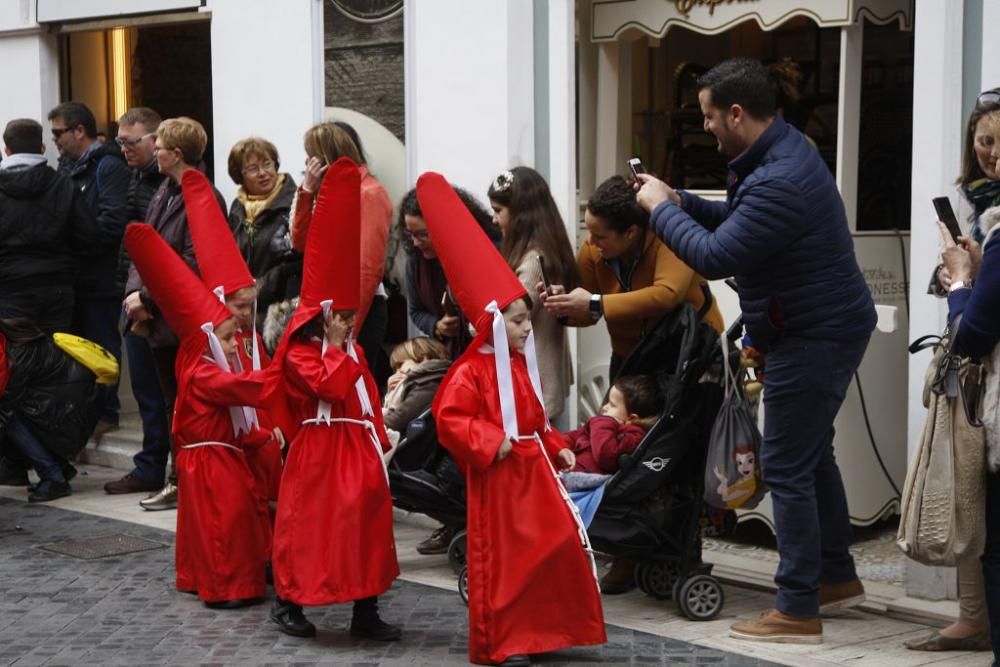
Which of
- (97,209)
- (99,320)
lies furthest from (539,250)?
(99,320)

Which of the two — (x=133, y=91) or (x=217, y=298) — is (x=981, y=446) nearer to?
(x=217, y=298)

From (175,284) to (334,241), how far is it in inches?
38.8

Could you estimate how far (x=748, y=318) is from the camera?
5.99m

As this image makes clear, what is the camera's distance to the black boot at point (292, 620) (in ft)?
20.3

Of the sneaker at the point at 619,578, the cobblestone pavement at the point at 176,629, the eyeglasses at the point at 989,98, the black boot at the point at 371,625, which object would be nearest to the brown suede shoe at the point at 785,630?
the cobblestone pavement at the point at 176,629

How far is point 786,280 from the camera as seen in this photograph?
5816 mm

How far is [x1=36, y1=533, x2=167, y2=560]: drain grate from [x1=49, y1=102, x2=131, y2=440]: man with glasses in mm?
1617

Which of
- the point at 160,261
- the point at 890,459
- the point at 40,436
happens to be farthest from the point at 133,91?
the point at 890,459

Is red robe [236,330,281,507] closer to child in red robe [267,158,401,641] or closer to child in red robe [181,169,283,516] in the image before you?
child in red robe [181,169,283,516]

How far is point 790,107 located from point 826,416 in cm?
256

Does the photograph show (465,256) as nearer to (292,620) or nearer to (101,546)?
(292,620)

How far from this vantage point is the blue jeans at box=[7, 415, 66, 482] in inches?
364

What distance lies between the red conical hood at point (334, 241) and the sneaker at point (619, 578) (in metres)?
1.66

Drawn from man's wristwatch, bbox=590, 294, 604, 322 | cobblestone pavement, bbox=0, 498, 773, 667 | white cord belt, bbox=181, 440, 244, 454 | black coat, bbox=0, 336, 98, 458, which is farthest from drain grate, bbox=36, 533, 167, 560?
man's wristwatch, bbox=590, 294, 604, 322
